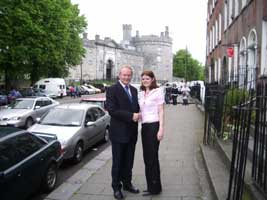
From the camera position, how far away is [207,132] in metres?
10.5

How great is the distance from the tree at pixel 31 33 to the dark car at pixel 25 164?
25.1 metres

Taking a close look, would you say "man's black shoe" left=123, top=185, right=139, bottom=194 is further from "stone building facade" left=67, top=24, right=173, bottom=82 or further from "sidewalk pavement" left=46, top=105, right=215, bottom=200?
"stone building facade" left=67, top=24, right=173, bottom=82

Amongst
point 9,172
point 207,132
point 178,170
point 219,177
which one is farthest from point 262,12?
point 9,172

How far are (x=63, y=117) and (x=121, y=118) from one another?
17.5 feet

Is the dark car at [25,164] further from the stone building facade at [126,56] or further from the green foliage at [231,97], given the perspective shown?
the stone building facade at [126,56]

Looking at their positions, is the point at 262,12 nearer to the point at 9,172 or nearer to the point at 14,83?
the point at 9,172

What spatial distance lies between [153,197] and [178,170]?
1.93 m

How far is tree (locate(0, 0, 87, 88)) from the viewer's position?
31.2 metres

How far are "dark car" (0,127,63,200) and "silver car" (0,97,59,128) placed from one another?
8.40 metres

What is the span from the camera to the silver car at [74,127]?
9271 millimetres

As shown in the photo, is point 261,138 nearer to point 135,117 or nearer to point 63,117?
point 135,117

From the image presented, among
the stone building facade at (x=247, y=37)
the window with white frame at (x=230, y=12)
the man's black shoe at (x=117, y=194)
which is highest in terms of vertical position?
the window with white frame at (x=230, y=12)

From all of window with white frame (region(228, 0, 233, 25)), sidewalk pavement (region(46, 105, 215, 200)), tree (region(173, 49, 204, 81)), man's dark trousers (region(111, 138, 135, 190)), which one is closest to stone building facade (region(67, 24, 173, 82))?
tree (region(173, 49, 204, 81))

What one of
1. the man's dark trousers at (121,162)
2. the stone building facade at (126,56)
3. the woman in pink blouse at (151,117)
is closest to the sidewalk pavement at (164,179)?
the man's dark trousers at (121,162)
